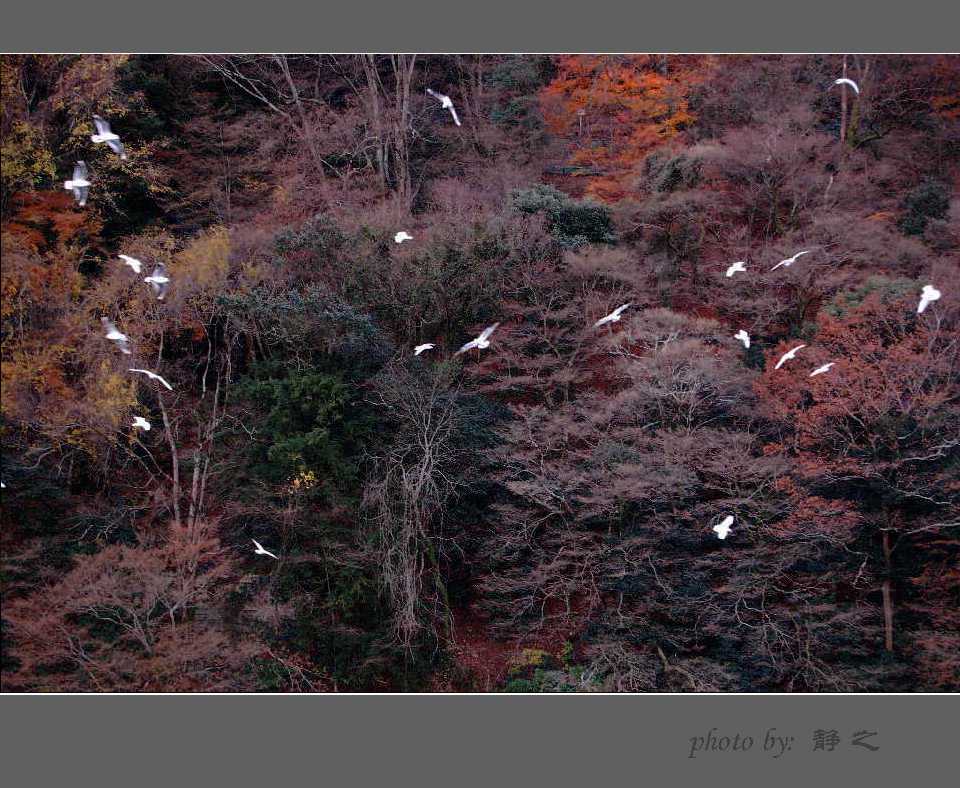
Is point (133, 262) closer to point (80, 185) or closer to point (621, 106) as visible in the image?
point (80, 185)

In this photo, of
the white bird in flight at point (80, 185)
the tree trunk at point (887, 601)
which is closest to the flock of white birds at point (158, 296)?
the white bird in flight at point (80, 185)

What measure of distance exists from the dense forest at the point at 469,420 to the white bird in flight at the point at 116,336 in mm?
65

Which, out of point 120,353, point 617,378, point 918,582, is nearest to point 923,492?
point 918,582

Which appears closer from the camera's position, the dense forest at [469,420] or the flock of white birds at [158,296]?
the flock of white birds at [158,296]

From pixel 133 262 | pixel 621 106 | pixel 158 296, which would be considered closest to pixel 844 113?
pixel 621 106

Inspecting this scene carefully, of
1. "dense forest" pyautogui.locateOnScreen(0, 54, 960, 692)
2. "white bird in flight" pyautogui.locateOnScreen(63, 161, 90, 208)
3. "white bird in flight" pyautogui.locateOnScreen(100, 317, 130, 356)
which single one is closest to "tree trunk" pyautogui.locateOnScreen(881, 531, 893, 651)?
"dense forest" pyautogui.locateOnScreen(0, 54, 960, 692)

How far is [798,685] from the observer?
13.2 meters

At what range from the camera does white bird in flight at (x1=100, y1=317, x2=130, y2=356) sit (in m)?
13.2

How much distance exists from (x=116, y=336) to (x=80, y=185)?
237cm

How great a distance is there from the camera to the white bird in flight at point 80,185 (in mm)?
13072

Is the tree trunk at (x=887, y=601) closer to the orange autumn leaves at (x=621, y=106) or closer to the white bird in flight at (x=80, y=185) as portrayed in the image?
the orange autumn leaves at (x=621, y=106)

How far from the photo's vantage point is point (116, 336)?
13.1 metres

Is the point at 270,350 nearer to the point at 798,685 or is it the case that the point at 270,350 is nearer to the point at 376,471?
the point at 376,471

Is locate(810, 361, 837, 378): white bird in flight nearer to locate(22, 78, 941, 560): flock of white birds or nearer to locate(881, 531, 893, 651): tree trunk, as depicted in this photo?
locate(22, 78, 941, 560): flock of white birds
